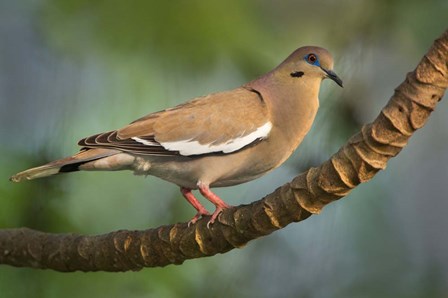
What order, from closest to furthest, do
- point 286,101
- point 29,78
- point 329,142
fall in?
point 329,142 → point 286,101 → point 29,78

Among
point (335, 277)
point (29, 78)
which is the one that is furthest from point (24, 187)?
point (335, 277)

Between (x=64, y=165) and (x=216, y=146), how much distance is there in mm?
788

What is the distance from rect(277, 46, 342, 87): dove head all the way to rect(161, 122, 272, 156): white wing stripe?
20.5 inches

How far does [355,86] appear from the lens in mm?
4645

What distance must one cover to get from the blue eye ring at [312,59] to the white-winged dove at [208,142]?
0.48 ft

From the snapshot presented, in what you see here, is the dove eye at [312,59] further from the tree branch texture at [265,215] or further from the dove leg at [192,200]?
the tree branch texture at [265,215]

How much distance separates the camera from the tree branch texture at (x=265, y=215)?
113 inches

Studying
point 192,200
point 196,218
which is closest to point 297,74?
point 192,200

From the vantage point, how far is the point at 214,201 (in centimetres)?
430

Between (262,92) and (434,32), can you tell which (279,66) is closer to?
(262,92)

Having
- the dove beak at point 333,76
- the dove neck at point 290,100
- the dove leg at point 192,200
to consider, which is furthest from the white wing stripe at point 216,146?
the dove beak at point 333,76

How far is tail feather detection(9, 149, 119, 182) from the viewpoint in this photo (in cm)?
418

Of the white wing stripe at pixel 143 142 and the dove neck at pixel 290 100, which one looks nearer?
the white wing stripe at pixel 143 142

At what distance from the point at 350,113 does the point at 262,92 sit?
19.4 inches
